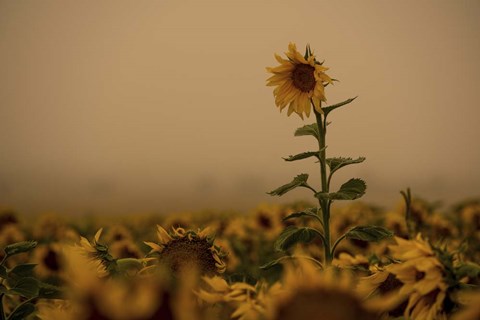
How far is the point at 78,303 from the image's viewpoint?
0.61 metres

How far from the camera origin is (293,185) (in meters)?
1.83

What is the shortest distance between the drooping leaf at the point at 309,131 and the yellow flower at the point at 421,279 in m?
0.91

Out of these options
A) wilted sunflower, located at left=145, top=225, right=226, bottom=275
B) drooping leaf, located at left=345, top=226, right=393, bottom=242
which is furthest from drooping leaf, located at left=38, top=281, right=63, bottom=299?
drooping leaf, located at left=345, top=226, right=393, bottom=242

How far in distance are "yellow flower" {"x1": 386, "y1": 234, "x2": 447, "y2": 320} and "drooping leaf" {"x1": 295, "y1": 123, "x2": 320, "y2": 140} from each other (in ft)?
2.98

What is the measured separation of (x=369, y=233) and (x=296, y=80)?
75 centimetres

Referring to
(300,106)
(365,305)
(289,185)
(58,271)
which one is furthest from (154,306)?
(58,271)

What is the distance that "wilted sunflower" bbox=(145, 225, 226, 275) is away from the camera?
5.20 feet

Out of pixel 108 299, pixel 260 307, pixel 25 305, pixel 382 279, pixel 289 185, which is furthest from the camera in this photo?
pixel 289 185

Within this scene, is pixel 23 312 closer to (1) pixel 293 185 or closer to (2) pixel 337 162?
(1) pixel 293 185

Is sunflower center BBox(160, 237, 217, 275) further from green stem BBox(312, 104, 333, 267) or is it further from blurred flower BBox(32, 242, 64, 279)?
blurred flower BBox(32, 242, 64, 279)

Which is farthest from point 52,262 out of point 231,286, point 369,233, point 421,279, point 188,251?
point 421,279

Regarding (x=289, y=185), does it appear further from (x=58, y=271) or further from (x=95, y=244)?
(x=58, y=271)

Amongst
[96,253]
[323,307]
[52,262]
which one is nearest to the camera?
[323,307]

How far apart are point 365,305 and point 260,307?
251 millimetres
